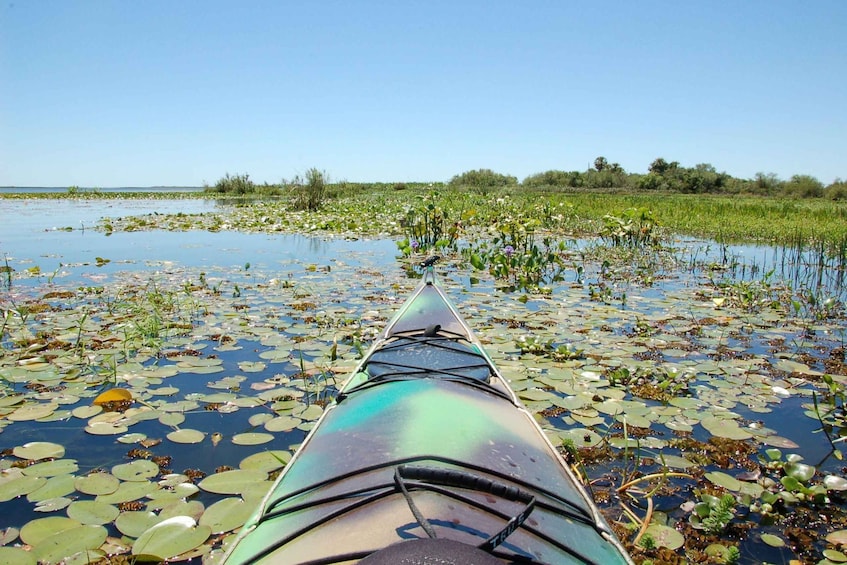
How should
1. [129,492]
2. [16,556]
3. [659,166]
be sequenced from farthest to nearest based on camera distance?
1. [659,166]
2. [129,492]
3. [16,556]

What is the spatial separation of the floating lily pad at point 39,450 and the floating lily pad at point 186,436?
0.44 metres

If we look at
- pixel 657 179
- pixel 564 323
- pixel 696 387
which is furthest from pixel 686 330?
Answer: pixel 657 179

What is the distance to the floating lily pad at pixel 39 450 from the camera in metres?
2.28

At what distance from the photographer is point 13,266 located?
667cm

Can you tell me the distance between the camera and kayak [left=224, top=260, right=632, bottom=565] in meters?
1.02

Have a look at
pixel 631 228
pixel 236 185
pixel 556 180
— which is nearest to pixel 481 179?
pixel 556 180

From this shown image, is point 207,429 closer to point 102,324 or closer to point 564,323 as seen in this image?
point 102,324

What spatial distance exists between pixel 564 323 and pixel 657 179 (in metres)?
39.8

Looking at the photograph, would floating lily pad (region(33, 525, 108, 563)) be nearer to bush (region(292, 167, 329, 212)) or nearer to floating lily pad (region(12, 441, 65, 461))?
floating lily pad (region(12, 441, 65, 461))

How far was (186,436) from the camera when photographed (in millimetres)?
2531

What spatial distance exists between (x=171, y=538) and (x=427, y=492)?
1.10 metres

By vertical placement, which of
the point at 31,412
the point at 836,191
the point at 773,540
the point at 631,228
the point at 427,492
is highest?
the point at 836,191

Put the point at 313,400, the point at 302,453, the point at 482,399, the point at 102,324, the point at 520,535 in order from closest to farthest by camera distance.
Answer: the point at 520,535 → the point at 302,453 → the point at 482,399 → the point at 313,400 → the point at 102,324

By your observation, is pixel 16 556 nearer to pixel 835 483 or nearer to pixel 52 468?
pixel 52 468
